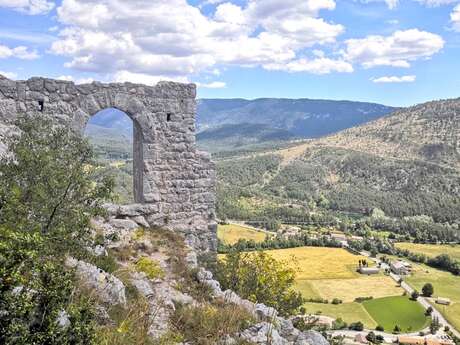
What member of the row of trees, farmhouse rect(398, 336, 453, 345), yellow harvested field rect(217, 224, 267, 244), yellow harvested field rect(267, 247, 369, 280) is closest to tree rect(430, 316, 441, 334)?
farmhouse rect(398, 336, 453, 345)

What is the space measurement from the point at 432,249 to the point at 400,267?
14034 mm

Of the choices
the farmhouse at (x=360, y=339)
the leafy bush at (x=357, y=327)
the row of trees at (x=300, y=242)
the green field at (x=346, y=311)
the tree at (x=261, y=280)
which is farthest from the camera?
the row of trees at (x=300, y=242)

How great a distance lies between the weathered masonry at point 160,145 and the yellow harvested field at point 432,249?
69581mm

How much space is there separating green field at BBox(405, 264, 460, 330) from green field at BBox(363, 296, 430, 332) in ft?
9.36

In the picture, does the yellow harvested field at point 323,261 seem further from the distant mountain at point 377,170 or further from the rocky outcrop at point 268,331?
the rocky outcrop at point 268,331

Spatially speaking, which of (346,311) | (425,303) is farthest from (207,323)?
(425,303)

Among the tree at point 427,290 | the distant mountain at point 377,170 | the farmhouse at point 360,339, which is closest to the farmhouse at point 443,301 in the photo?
the tree at point 427,290

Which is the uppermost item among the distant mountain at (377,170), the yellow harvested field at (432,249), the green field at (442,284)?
the distant mountain at (377,170)

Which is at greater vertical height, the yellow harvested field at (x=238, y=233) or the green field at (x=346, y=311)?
the yellow harvested field at (x=238, y=233)

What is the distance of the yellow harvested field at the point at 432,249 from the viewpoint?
7326cm

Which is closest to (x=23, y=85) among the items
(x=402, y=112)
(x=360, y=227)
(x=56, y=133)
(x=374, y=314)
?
(x=56, y=133)

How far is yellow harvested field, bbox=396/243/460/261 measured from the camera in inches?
2884

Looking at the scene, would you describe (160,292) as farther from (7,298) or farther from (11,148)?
(7,298)

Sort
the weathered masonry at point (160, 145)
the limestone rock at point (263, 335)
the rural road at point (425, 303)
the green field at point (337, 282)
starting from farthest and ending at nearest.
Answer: the green field at point (337, 282), the rural road at point (425, 303), the weathered masonry at point (160, 145), the limestone rock at point (263, 335)
